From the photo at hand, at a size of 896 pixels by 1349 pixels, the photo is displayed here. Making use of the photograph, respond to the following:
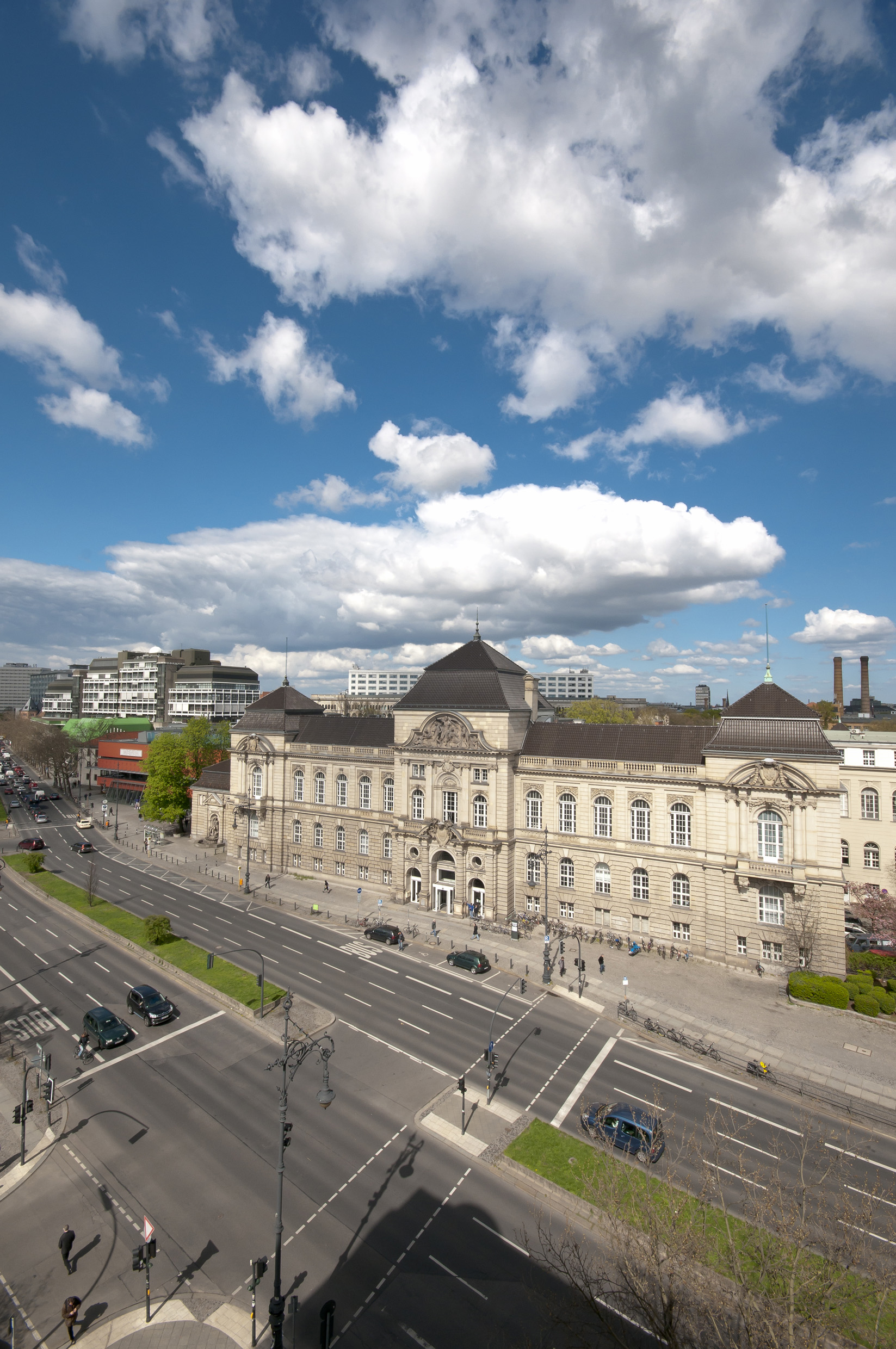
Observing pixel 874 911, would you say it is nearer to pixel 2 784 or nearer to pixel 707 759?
pixel 707 759

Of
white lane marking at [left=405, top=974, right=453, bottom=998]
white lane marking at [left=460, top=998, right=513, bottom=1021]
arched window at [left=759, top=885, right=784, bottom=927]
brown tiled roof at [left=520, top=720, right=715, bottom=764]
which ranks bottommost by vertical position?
white lane marking at [left=460, top=998, right=513, bottom=1021]

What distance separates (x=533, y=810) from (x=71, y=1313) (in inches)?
1762

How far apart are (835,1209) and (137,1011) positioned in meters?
38.0

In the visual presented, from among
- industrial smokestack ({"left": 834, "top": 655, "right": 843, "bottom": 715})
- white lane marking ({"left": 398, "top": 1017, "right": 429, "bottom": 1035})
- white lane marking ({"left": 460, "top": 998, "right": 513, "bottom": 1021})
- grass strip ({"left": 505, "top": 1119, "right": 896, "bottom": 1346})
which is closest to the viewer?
grass strip ({"left": 505, "top": 1119, "right": 896, "bottom": 1346})

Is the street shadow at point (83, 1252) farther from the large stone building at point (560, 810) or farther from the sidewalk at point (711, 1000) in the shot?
the large stone building at point (560, 810)

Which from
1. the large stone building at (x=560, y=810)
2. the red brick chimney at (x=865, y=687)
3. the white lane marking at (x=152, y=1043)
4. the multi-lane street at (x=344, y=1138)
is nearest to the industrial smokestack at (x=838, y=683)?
the red brick chimney at (x=865, y=687)

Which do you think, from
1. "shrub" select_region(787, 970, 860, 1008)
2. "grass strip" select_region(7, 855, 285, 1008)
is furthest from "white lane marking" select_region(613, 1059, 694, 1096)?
"grass strip" select_region(7, 855, 285, 1008)

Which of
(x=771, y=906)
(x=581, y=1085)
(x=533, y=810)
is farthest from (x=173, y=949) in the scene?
(x=771, y=906)

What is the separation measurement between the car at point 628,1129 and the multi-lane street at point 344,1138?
0.99 m

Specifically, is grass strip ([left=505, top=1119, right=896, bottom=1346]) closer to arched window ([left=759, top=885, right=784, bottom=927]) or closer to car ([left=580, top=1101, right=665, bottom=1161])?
car ([left=580, top=1101, right=665, bottom=1161])

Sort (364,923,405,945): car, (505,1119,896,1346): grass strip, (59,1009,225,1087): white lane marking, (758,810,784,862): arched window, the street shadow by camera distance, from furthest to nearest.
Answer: (364,923,405,945): car, (758,810,784,862): arched window, (59,1009,225,1087): white lane marking, the street shadow, (505,1119,896,1346): grass strip

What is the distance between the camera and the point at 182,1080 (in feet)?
111

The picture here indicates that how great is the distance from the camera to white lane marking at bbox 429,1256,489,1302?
21344 millimetres

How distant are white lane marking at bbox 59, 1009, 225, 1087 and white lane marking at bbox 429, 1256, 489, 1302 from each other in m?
21.9
